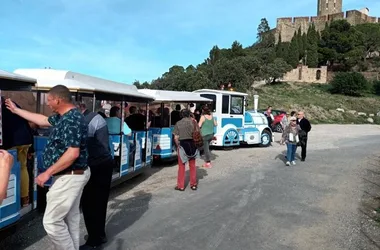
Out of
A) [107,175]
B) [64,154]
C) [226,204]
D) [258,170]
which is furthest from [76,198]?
[258,170]

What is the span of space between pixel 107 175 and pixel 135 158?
12.2ft

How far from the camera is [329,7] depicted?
337 feet

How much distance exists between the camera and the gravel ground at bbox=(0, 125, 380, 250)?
213 inches

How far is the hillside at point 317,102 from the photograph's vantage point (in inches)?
1651

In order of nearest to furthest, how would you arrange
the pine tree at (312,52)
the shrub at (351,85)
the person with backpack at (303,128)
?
the person with backpack at (303,128)
the shrub at (351,85)
the pine tree at (312,52)

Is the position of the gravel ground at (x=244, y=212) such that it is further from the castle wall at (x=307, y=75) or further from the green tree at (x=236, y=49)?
the castle wall at (x=307, y=75)

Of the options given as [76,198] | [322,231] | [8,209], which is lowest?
[322,231]

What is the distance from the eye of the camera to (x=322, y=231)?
6031 mm

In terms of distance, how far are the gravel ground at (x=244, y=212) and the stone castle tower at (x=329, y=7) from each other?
10076 cm

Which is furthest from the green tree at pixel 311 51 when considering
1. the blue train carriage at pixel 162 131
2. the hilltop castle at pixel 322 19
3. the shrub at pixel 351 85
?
the blue train carriage at pixel 162 131

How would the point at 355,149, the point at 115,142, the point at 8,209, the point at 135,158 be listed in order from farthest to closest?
the point at 355,149 → the point at 135,158 → the point at 115,142 → the point at 8,209

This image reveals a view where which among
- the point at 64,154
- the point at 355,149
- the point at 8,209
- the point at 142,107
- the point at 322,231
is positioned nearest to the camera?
the point at 64,154

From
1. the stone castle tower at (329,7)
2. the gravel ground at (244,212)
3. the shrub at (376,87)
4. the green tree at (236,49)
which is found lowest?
the gravel ground at (244,212)

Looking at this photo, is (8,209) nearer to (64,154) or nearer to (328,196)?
(64,154)
